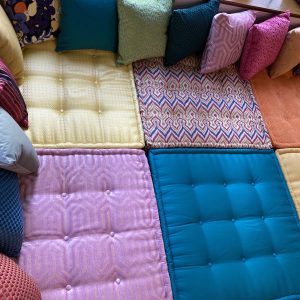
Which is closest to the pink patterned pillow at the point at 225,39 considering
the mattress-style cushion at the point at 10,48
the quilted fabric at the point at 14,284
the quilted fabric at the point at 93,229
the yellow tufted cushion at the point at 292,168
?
the yellow tufted cushion at the point at 292,168

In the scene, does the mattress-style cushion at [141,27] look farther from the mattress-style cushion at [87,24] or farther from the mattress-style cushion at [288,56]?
the mattress-style cushion at [288,56]

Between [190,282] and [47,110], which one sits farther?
[47,110]

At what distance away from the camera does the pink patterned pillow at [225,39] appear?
1784mm

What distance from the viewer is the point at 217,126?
5.71ft

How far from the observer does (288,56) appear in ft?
6.53

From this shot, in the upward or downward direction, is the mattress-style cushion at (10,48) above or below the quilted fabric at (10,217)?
above

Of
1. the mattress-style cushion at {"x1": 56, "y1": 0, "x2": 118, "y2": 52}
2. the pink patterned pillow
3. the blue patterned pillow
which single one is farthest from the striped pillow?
the pink patterned pillow

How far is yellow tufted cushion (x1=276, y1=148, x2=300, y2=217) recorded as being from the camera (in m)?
1.68

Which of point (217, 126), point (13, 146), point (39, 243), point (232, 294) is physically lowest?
point (232, 294)

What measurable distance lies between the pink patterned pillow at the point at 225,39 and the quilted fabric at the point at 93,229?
2.53 ft

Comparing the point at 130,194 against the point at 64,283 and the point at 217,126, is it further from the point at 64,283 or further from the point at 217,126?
the point at 217,126

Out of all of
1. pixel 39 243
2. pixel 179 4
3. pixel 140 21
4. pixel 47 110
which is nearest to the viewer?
pixel 39 243

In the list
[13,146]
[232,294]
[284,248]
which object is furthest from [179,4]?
[232,294]

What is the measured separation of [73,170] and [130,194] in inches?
10.2
